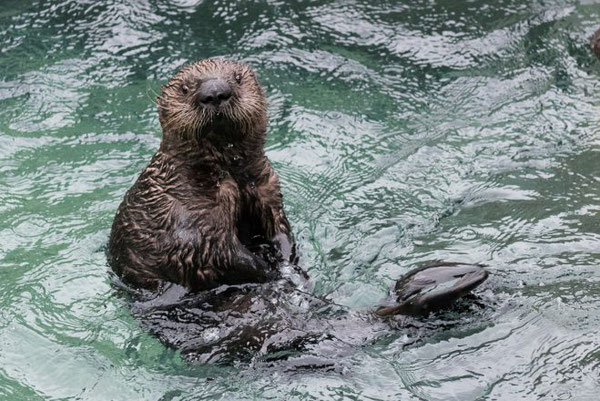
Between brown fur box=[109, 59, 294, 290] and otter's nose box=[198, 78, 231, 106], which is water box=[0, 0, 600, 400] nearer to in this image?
brown fur box=[109, 59, 294, 290]

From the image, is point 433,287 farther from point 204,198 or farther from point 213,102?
point 213,102

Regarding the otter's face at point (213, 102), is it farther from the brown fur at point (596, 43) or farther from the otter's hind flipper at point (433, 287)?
the brown fur at point (596, 43)

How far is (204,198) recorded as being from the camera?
15.9 feet

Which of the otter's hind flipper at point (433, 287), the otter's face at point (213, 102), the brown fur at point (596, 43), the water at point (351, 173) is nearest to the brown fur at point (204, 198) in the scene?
the otter's face at point (213, 102)

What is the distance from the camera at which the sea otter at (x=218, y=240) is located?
15.2ft

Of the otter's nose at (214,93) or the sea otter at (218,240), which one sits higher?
the otter's nose at (214,93)

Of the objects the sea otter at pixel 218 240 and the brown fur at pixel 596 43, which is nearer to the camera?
the sea otter at pixel 218 240

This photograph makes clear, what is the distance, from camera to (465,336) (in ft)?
15.1

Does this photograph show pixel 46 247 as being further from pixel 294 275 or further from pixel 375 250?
pixel 375 250

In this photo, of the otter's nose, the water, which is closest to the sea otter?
the otter's nose

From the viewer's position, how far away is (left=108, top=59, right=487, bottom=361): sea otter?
4633mm

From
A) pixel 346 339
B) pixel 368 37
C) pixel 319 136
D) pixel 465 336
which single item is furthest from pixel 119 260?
pixel 368 37

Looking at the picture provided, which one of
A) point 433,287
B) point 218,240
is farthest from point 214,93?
point 433,287

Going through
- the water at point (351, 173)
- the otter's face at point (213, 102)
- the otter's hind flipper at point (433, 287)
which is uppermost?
the otter's face at point (213, 102)
